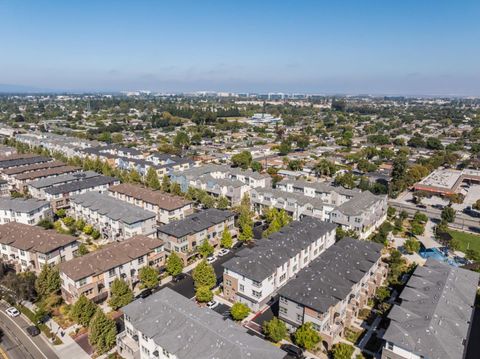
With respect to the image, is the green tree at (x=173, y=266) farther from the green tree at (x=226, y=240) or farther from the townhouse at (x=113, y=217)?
the townhouse at (x=113, y=217)

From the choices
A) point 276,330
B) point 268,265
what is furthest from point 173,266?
point 276,330

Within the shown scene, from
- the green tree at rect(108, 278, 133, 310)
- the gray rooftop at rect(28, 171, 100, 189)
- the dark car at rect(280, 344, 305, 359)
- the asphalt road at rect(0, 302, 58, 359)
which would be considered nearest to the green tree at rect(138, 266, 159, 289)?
the green tree at rect(108, 278, 133, 310)

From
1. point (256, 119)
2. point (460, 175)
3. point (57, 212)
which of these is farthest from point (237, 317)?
point (256, 119)

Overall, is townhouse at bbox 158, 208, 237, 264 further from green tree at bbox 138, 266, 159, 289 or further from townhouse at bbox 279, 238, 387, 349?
townhouse at bbox 279, 238, 387, 349

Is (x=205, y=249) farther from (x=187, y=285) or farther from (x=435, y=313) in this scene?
(x=435, y=313)

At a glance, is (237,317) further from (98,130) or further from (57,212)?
(98,130)

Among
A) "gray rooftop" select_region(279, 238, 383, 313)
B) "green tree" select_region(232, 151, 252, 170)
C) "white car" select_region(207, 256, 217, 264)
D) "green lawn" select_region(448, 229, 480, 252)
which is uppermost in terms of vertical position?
"gray rooftop" select_region(279, 238, 383, 313)
